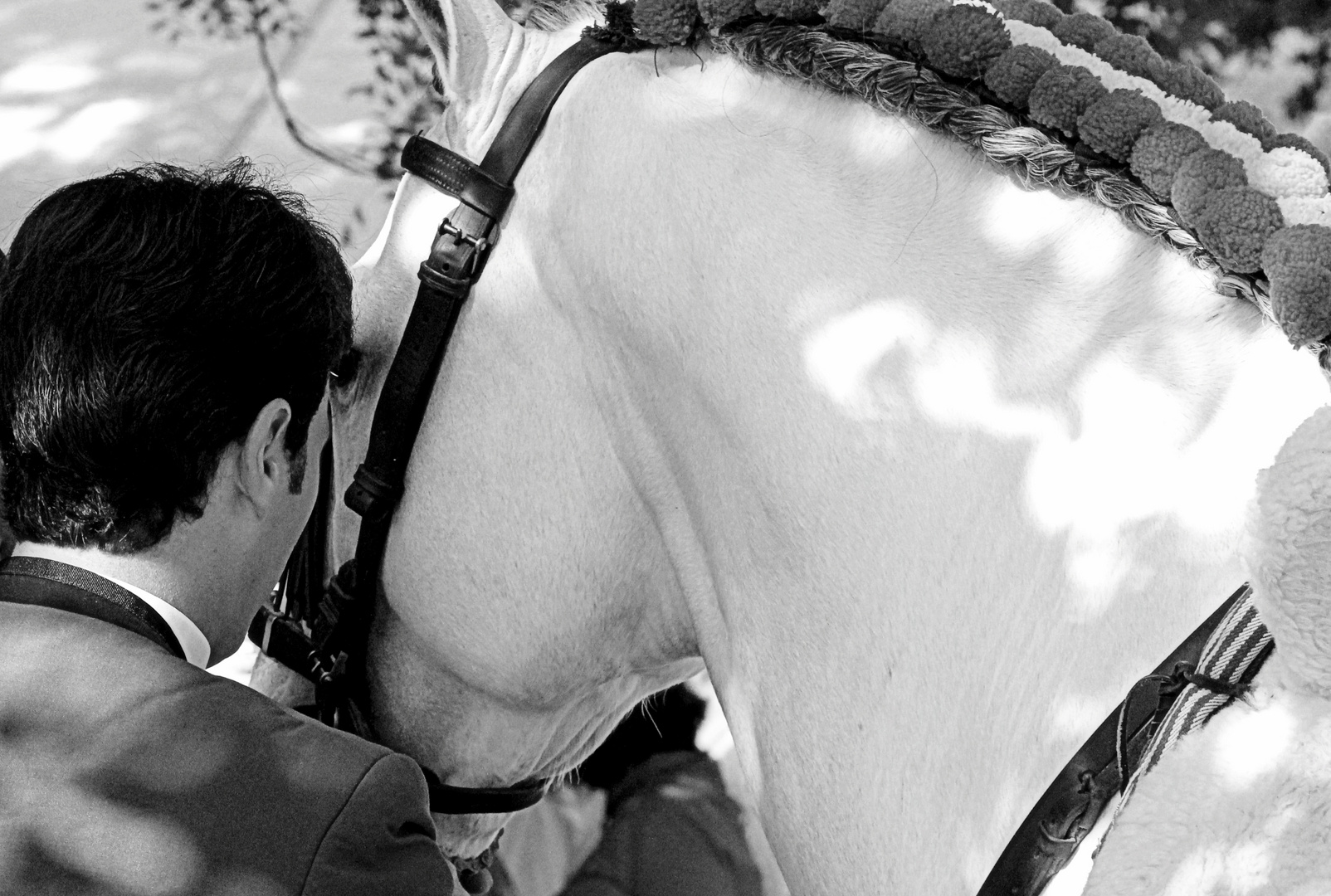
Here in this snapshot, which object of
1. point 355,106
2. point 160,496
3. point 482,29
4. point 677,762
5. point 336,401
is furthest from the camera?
point 355,106

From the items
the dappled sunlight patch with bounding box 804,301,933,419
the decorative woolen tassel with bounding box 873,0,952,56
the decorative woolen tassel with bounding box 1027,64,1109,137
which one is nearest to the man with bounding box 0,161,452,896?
the dappled sunlight patch with bounding box 804,301,933,419

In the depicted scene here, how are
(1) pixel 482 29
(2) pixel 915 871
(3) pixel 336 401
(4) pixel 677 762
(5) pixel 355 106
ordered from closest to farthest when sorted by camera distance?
(2) pixel 915 871, (1) pixel 482 29, (3) pixel 336 401, (4) pixel 677 762, (5) pixel 355 106

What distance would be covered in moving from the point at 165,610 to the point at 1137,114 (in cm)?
112

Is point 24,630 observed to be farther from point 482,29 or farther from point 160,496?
point 482,29

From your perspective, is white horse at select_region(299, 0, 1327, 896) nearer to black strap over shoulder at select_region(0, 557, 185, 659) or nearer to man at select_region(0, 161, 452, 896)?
man at select_region(0, 161, 452, 896)

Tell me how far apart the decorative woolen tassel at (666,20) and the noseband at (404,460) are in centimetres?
7

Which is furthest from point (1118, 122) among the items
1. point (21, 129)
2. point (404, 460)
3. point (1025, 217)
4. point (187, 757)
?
point (21, 129)

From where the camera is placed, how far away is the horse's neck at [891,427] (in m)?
1.06

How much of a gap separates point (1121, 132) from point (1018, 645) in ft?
1.59

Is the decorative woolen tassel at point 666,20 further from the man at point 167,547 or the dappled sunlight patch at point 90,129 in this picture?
the dappled sunlight patch at point 90,129

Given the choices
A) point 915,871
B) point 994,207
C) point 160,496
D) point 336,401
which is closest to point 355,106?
point 336,401

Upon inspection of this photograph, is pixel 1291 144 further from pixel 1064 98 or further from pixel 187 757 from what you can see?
pixel 187 757

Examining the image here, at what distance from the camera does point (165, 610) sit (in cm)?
133

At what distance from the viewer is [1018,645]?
110 cm
